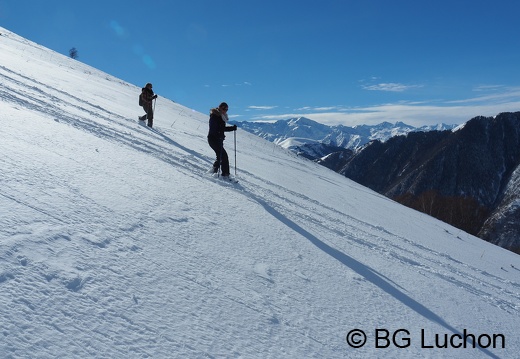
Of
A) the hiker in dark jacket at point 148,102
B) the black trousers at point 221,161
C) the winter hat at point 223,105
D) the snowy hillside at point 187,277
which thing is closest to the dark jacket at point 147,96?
the hiker in dark jacket at point 148,102

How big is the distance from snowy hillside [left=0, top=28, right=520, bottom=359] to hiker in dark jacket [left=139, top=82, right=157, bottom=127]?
24.7ft

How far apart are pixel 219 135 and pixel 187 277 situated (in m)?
6.56

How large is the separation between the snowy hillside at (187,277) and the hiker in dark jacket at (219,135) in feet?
5.20

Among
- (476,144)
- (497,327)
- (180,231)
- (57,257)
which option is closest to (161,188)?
(180,231)

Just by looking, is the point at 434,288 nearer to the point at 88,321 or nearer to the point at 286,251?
the point at 286,251

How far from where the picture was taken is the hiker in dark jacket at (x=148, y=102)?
15.4 meters

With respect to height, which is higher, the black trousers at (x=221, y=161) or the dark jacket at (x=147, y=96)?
the dark jacket at (x=147, y=96)

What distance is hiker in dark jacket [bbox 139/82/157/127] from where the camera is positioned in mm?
15391

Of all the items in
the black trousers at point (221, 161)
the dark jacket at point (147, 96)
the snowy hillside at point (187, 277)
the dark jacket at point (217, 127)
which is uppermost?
the dark jacket at point (147, 96)

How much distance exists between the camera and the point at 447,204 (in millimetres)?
122312

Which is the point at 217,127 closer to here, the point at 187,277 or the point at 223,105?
the point at 223,105

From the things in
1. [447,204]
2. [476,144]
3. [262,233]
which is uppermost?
[476,144]

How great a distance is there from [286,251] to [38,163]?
3.63m

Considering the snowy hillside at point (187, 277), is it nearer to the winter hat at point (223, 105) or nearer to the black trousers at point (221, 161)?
the black trousers at point (221, 161)
